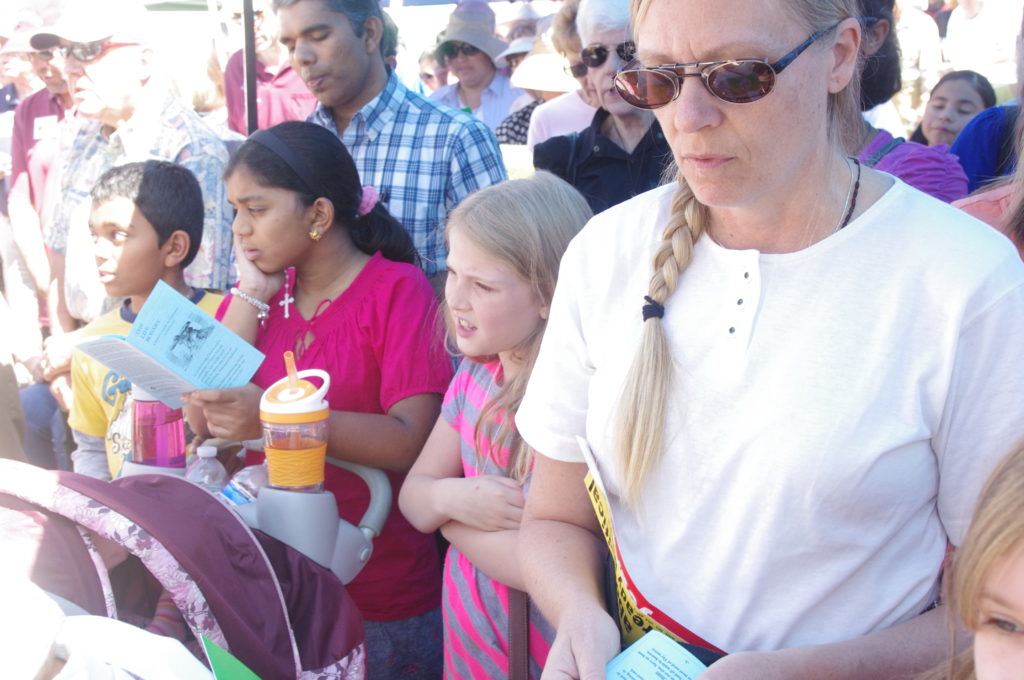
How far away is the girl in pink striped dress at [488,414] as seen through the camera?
1.99 m

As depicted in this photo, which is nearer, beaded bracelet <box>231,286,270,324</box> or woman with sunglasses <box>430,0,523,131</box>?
beaded bracelet <box>231,286,270,324</box>

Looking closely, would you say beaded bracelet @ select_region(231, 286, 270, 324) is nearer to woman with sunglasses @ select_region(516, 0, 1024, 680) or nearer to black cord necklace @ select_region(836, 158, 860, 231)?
woman with sunglasses @ select_region(516, 0, 1024, 680)

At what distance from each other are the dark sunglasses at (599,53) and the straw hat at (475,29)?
330 cm

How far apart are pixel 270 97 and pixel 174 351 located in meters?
3.27

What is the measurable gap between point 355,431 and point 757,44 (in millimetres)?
1476

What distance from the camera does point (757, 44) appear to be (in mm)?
1188

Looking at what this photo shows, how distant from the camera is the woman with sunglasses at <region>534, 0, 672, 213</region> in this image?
3.03 m

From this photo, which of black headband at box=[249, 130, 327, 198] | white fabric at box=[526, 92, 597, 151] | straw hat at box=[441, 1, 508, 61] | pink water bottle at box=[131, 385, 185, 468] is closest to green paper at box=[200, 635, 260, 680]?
pink water bottle at box=[131, 385, 185, 468]

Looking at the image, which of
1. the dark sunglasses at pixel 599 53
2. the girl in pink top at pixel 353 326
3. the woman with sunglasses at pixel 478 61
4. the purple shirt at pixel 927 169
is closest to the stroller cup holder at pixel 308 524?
the girl in pink top at pixel 353 326

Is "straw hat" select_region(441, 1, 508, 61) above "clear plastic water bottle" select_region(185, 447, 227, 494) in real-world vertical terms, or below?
above

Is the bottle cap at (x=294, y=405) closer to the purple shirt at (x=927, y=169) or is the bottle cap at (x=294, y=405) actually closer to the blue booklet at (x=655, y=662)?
the blue booklet at (x=655, y=662)

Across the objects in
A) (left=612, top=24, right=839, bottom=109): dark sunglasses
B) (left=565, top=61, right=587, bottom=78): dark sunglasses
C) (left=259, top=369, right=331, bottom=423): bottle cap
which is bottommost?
(left=259, top=369, right=331, bottom=423): bottle cap

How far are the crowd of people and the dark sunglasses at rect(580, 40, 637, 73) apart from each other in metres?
0.02

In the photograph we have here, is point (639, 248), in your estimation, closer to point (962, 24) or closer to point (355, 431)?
point (355, 431)
